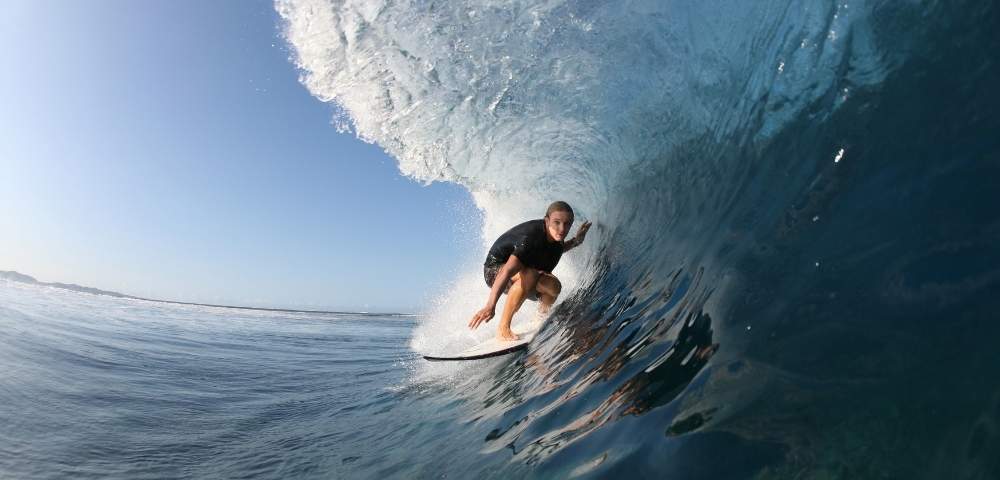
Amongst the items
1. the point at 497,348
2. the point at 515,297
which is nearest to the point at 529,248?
the point at 515,297

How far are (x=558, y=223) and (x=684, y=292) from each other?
2.44m

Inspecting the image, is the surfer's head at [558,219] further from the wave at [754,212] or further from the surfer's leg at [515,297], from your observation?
the wave at [754,212]

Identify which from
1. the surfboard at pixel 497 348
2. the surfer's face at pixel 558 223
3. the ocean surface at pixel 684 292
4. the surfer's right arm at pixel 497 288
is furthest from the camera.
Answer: the surfer's face at pixel 558 223

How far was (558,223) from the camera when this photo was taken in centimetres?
555

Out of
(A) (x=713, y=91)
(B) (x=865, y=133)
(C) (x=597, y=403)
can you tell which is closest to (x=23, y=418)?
(C) (x=597, y=403)

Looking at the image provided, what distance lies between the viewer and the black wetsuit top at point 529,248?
18.2 feet

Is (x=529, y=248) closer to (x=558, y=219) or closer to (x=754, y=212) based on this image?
(x=558, y=219)

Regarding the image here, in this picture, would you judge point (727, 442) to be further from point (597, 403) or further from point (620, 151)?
point (620, 151)

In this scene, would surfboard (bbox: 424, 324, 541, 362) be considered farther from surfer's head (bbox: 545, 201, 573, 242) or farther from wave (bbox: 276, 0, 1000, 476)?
surfer's head (bbox: 545, 201, 573, 242)

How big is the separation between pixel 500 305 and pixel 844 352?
22.7 feet

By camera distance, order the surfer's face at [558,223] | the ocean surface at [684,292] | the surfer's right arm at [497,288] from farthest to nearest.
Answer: the surfer's face at [558,223]
the surfer's right arm at [497,288]
the ocean surface at [684,292]

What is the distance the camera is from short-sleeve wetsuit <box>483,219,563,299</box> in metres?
5.57

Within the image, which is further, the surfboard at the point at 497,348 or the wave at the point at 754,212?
the surfboard at the point at 497,348

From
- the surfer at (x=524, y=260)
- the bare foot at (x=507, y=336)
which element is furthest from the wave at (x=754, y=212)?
the surfer at (x=524, y=260)
